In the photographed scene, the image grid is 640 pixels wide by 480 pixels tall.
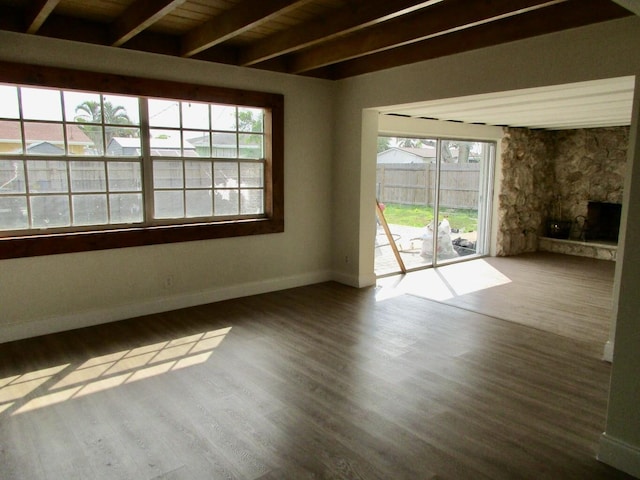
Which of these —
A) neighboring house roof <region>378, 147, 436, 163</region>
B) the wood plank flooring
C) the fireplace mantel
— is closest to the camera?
the wood plank flooring

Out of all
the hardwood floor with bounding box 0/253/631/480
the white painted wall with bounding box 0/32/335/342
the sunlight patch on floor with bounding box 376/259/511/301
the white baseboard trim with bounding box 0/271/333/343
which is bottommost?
the hardwood floor with bounding box 0/253/631/480

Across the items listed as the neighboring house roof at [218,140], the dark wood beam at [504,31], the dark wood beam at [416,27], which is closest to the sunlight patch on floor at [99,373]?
the neighboring house roof at [218,140]

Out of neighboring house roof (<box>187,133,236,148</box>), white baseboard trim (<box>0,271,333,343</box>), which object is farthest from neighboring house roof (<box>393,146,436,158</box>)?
neighboring house roof (<box>187,133,236,148</box>)

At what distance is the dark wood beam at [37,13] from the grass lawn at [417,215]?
456cm

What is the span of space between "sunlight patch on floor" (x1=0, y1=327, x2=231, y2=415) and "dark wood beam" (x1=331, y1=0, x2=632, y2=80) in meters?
3.30

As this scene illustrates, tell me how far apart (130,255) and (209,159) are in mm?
1295

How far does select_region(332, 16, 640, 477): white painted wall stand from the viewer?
7.54 feet

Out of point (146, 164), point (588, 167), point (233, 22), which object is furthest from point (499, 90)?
point (588, 167)

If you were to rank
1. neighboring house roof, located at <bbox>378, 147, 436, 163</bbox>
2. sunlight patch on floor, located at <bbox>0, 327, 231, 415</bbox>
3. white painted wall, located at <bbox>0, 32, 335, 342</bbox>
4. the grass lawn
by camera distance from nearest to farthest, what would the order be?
sunlight patch on floor, located at <bbox>0, 327, 231, 415</bbox>
white painted wall, located at <bbox>0, 32, 335, 342</bbox>
neighboring house roof, located at <bbox>378, 147, 436, 163</bbox>
the grass lawn

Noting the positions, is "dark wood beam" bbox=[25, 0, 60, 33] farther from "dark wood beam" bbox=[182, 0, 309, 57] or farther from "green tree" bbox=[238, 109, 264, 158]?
"green tree" bbox=[238, 109, 264, 158]

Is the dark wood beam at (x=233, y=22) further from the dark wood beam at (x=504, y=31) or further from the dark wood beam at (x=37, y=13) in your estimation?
the dark wood beam at (x=504, y=31)

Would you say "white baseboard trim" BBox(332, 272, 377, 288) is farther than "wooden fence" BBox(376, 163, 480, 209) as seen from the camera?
No

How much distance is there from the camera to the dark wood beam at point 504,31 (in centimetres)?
328

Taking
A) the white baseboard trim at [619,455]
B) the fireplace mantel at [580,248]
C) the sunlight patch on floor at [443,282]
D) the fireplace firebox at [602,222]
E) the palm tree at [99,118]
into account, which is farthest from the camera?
the fireplace firebox at [602,222]
